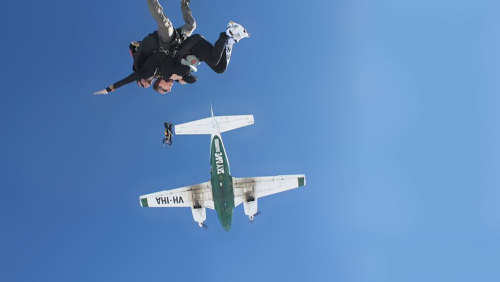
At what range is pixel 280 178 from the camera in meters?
32.9

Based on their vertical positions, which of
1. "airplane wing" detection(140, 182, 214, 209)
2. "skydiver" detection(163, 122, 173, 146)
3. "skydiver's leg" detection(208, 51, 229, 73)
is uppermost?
"skydiver's leg" detection(208, 51, 229, 73)

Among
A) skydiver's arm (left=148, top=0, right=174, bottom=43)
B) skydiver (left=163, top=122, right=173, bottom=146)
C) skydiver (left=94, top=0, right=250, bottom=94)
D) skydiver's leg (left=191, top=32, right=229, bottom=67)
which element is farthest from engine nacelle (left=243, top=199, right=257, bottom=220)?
skydiver's arm (left=148, top=0, right=174, bottom=43)

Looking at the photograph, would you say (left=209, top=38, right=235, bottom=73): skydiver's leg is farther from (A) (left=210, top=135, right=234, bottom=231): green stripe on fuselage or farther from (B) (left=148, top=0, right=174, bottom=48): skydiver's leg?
(A) (left=210, top=135, right=234, bottom=231): green stripe on fuselage

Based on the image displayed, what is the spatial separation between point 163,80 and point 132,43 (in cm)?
141

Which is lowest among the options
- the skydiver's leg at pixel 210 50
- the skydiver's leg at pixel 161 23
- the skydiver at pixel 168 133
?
the skydiver at pixel 168 133

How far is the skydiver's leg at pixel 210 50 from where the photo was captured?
998 centimetres

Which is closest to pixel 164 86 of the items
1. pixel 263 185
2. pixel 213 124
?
pixel 213 124

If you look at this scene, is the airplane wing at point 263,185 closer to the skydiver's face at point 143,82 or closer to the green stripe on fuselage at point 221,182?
the green stripe on fuselage at point 221,182

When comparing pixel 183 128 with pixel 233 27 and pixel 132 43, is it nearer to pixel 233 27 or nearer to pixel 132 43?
pixel 132 43

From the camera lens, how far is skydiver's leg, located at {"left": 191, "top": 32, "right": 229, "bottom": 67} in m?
9.98

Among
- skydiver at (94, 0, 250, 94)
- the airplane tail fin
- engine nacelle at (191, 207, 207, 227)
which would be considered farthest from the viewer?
engine nacelle at (191, 207, 207, 227)

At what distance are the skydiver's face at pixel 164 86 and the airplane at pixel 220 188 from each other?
17.2 m

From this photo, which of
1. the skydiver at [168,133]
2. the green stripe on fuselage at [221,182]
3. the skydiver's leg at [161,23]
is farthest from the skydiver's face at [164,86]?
the green stripe on fuselage at [221,182]

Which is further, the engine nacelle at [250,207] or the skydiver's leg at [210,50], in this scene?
the engine nacelle at [250,207]
